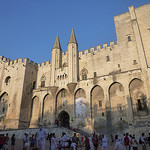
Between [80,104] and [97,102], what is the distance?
8.92ft

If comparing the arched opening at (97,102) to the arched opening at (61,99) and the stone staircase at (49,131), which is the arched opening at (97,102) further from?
the stone staircase at (49,131)

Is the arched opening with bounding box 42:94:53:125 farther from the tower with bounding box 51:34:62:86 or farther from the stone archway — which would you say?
the stone archway

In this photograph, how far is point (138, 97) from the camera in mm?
22422

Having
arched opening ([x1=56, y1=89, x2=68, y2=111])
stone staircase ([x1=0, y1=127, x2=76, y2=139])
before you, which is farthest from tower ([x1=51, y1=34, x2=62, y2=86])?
stone staircase ([x1=0, y1=127, x2=76, y2=139])

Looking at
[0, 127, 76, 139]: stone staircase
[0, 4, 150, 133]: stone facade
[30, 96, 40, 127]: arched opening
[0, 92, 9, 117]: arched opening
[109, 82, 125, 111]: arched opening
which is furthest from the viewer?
[0, 92, 9, 117]: arched opening

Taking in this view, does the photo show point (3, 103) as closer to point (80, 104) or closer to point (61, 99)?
point (61, 99)

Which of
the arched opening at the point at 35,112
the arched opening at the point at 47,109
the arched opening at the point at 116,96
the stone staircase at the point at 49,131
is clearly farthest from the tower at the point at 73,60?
the stone staircase at the point at 49,131

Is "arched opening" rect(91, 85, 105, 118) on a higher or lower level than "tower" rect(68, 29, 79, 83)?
lower

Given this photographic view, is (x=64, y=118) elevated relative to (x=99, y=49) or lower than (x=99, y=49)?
lower

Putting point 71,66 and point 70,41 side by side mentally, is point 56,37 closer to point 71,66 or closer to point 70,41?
point 70,41

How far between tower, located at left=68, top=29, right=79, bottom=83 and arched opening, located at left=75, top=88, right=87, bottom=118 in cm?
239

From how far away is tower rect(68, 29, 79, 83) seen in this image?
28.1 meters

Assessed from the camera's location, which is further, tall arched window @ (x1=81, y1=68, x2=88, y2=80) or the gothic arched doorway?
tall arched window @ (x1=81, y1=68, x2=88, y2=80)

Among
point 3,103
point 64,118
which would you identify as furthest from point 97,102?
point 3,103
